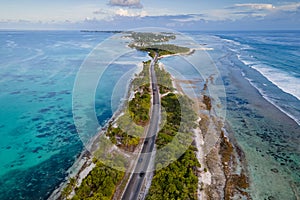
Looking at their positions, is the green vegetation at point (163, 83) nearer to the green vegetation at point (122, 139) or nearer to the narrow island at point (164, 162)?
the narrow island at point (164, 162)

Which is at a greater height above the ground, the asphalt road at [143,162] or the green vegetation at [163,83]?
the green vegetation at [163,83]

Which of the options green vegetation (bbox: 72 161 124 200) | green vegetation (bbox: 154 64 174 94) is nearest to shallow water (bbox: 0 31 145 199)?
green vegetation (bbox: 72 161 124 200)

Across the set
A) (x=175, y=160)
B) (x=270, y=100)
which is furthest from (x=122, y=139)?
(x=270, y=100)

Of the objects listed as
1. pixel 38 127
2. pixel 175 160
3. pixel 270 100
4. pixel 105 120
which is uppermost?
pixel 270 100

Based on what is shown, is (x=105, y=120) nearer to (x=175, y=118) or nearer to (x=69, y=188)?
(x=175, y=118)

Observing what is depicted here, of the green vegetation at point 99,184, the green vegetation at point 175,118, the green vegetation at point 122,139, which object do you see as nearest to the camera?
the green vegetation at point 99,184

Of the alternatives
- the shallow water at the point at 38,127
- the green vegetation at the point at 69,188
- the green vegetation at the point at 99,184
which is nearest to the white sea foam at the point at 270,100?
the shallow water at the point at 38,127

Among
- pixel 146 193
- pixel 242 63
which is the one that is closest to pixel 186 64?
pixel 242 63
